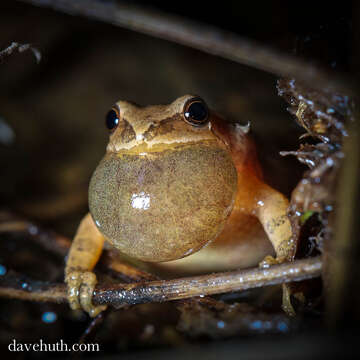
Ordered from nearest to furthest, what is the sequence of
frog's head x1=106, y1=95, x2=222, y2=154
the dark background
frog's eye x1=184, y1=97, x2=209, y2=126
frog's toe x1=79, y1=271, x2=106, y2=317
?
frog's head x1=106, y1=95, x2=222, y2=154
frog's eye x1=184, y1=97, x2=209, y2=126
frog's toe x1=79, y1=271, x2=106, y2=317
the dark background

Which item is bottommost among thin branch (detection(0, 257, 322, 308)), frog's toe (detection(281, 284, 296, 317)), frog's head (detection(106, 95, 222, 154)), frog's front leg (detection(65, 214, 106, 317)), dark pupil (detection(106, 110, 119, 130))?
frog's toe (detection(281, 284, 296, 317))

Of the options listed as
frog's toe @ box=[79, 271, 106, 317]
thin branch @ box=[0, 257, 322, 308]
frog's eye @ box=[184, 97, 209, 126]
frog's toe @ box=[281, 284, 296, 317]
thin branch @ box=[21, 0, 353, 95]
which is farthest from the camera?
frog's toe @ box=[79, 271, 106, 317]

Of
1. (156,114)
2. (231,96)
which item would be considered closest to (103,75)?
(231,96)

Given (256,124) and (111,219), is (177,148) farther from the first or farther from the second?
(256,124)

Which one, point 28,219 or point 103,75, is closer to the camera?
point 28,219

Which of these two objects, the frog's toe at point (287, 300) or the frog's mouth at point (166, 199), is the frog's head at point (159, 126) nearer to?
the frog's mouth at point (166, 199)

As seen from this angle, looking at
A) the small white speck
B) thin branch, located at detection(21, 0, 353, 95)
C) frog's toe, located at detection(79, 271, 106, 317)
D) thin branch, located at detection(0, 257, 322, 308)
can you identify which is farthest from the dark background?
thin branch, located at detection(21, 0, 353, 95)

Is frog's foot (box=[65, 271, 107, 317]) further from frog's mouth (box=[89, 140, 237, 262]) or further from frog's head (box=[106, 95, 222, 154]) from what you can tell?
frog's head (box=[106, 95, 222, 154])

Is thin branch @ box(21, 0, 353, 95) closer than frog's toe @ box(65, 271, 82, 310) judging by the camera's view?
Yes
